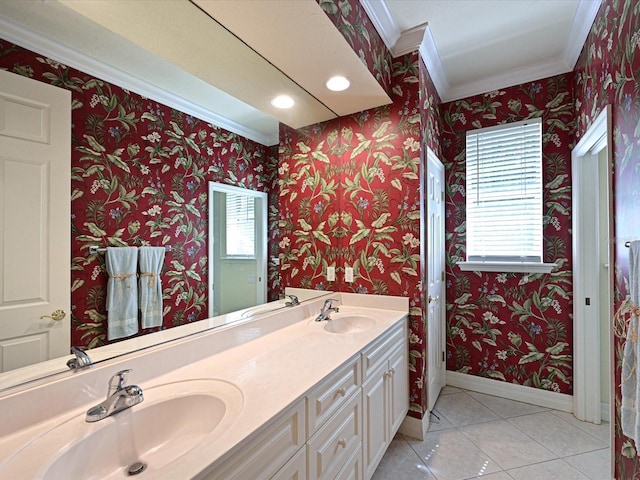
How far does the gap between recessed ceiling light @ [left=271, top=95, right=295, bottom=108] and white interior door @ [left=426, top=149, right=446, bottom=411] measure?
41.8 inches

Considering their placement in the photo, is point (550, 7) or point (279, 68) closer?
point (279, 68)

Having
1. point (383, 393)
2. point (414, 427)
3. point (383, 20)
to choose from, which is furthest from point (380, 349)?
point (383, 20)

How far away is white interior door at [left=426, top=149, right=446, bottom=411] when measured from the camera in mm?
2311

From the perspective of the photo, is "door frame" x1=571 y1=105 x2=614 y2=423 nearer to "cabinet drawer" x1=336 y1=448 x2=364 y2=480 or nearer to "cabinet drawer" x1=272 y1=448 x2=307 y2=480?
"cabinet drawer" x1=336 y1=448 x2=364 y2=480

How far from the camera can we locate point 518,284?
2533mm

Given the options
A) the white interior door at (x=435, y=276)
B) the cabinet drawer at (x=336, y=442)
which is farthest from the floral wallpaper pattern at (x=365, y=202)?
the cabinet drawer at (x=336, y=442)

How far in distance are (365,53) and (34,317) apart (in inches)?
73.4

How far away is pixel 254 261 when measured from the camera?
59.6 inches

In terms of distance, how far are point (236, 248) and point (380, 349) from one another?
36.9 inches

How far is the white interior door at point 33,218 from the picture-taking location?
768 mm

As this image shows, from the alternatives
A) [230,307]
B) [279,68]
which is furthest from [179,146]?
[279,68]

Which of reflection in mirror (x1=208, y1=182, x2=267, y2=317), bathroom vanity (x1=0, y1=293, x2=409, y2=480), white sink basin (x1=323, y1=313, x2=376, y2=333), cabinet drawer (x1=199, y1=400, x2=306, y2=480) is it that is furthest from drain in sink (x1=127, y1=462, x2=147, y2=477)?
white sink basin (x1=323, y1=313, x2=376, y2=333)

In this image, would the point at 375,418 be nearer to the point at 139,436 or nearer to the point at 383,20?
the point at 139,436

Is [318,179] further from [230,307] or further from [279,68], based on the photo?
[230,307]
